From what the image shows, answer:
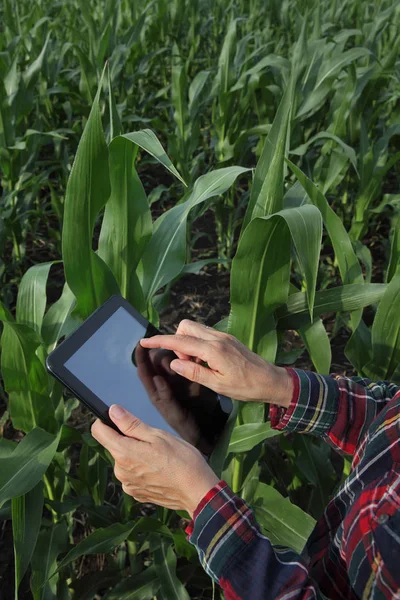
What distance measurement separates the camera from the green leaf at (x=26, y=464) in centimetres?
77

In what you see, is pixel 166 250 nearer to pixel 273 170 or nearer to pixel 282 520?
pixel 273 170

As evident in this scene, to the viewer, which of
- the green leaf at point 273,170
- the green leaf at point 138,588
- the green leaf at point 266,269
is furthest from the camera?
the green leaf at point 138,588

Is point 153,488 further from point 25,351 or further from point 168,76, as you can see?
point 168,76

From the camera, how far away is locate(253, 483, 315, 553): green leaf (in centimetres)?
99

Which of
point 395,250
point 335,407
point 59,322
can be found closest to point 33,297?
point 59,322

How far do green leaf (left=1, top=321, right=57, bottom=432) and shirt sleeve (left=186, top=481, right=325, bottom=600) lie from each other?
36 centimetres

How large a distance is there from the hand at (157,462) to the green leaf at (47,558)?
1.34 ft

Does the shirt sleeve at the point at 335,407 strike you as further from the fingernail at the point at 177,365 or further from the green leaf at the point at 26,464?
the green leaf at the point at 26,464

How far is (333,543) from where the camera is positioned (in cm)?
67

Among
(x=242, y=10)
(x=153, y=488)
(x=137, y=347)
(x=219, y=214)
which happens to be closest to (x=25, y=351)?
(x=137, y=347)

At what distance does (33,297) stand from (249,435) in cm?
42

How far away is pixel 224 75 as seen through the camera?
227 cm

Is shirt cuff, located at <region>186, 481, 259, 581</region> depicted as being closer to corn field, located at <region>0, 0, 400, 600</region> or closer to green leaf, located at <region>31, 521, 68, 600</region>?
corn field, located at <region>0, 0, 400, 600</region>

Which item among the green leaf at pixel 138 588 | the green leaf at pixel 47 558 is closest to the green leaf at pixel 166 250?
the green leaf at pixel 47 558
